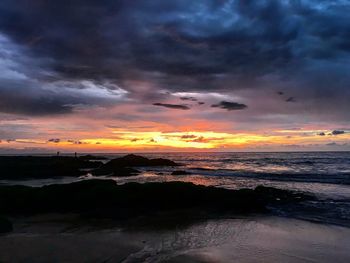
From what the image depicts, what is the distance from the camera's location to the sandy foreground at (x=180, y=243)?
11414 millimetres

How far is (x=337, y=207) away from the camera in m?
22.2

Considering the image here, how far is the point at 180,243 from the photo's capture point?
13289 mm

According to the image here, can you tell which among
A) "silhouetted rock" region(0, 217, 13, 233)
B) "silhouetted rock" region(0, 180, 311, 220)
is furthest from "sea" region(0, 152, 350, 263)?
"silhouetted rock" region(0, 180, 311, 220)

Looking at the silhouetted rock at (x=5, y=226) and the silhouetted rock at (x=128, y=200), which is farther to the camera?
the silhouetted rock at (x=128, y=200)

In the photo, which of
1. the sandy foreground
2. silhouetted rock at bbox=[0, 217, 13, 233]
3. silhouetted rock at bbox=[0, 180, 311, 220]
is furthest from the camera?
silhouetted rock at bbox=[0, 180, 311, 220]

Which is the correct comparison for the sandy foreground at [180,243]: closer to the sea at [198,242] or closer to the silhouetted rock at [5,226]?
the sea at [198,242]

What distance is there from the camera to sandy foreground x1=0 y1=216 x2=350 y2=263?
11.4m

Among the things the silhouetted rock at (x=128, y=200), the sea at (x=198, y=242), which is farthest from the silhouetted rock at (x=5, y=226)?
the silhouetted rock at (x=128, y=200)

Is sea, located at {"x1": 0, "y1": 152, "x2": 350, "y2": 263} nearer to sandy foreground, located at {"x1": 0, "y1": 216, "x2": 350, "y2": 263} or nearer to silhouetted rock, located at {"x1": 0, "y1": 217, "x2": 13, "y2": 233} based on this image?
sandy foreground, located at {"x1": 0, "y1": 216, "x2": 350, "y2": 263}

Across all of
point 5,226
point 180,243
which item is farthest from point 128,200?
point 180,243

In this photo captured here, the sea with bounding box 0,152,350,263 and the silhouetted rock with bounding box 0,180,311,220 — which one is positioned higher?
the silhouetted rock with bounding box 0,180,311,220

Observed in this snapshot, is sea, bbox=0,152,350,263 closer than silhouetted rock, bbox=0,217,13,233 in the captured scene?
Yes

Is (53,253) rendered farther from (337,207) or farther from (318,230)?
(337,207)

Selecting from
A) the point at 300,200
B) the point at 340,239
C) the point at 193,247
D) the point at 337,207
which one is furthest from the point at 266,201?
the point at 193,247
